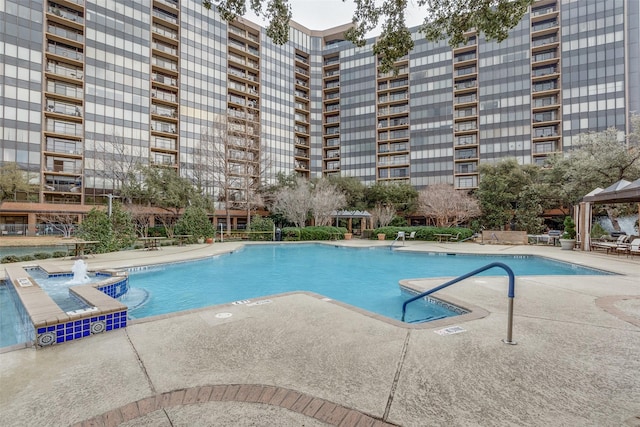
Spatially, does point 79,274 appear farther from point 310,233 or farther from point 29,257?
→ point 310,233

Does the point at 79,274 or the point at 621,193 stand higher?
the point at 621,193

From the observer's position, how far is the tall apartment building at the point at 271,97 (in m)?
30.7

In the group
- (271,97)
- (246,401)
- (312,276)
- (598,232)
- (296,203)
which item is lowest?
(312,276)

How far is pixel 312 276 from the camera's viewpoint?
10961mm

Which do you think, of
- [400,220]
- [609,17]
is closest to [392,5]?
[400,220]

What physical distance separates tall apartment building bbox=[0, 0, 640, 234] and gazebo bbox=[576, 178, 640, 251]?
916 inches

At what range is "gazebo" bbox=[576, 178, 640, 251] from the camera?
11.0 metres

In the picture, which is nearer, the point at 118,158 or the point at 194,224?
the point at 194,224

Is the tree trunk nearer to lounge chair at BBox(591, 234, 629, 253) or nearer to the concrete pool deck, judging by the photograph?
lounge chair at BBox(591, 234, 629, 253)

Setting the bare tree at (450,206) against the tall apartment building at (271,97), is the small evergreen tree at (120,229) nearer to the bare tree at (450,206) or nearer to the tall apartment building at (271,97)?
the tall apartment building at (271,97)

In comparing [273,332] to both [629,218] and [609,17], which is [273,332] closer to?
[629,218]

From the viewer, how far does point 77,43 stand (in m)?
33.2

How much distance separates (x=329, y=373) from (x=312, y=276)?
825 cm

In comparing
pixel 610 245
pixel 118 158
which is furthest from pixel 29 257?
pixel 118 158
